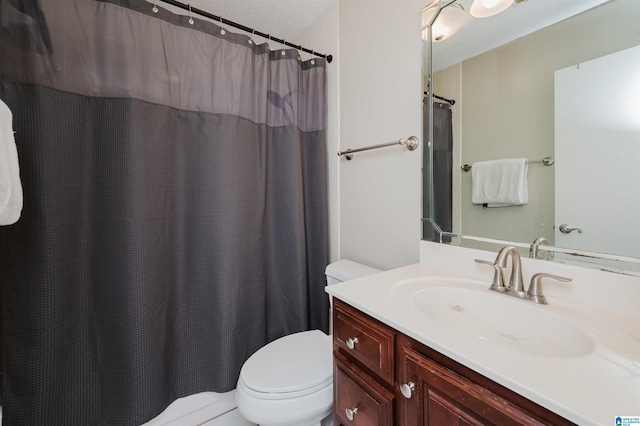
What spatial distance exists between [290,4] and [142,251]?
5.18ft

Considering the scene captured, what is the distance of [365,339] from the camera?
0.72 meters

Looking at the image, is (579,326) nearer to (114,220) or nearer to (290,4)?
(114,220)

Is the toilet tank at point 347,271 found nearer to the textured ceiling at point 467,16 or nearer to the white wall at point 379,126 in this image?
the white wall at point 379,126

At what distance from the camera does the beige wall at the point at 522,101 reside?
0.70 meters

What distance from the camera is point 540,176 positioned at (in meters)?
0.81

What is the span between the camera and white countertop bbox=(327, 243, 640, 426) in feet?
1.23

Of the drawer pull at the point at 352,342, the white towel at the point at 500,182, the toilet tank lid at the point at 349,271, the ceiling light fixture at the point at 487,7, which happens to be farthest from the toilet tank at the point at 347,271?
the ceiling light fixture at the point at 487,7

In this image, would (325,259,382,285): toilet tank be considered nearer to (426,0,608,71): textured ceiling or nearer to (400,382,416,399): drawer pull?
(400,382,416,399): drawer pull

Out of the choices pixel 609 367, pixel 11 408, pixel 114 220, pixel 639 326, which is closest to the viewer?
pixel 609 367

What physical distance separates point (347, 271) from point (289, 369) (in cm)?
50

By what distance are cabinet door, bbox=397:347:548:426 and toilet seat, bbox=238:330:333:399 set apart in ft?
1.51

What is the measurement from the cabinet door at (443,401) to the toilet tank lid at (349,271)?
0.63 m

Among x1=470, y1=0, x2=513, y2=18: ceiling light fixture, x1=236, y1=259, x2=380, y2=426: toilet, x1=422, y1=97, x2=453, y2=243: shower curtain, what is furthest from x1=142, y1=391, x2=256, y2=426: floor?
x1=470, y1=0, x2=513, y2=18: ceiling light fixture

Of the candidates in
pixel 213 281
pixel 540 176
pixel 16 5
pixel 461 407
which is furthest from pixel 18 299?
Answer: pixel 540 176
